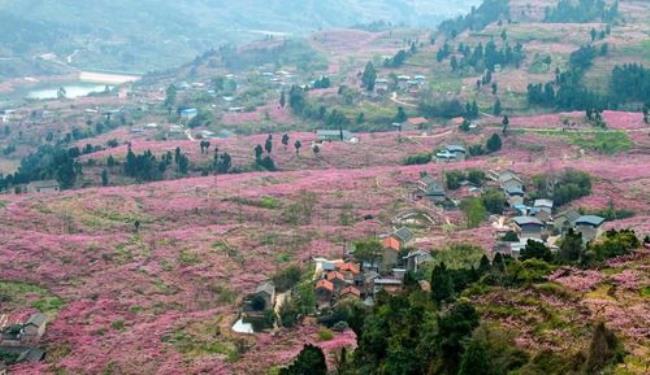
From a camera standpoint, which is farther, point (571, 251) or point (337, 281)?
point (337, 281)

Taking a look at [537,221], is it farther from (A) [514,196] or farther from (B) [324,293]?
(B) [324,293]

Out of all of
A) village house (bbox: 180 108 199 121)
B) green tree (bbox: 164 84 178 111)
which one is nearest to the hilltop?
green tree (bbox: 164 84 178 111)

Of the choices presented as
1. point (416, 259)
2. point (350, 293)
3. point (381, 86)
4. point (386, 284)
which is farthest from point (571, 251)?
point (381, 86)

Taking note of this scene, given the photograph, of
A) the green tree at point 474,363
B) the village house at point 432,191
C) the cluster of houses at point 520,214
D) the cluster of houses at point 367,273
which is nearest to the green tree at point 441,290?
the cluster of houses at point 367,273

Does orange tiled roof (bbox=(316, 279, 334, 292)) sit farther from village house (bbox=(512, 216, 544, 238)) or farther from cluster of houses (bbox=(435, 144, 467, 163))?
cluster of houses (bbox=(435, 144, 467, 163))

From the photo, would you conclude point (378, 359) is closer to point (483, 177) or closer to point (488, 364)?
point (488, 364)

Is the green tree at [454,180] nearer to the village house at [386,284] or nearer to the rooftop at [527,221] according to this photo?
the rooftop at [527,221]
